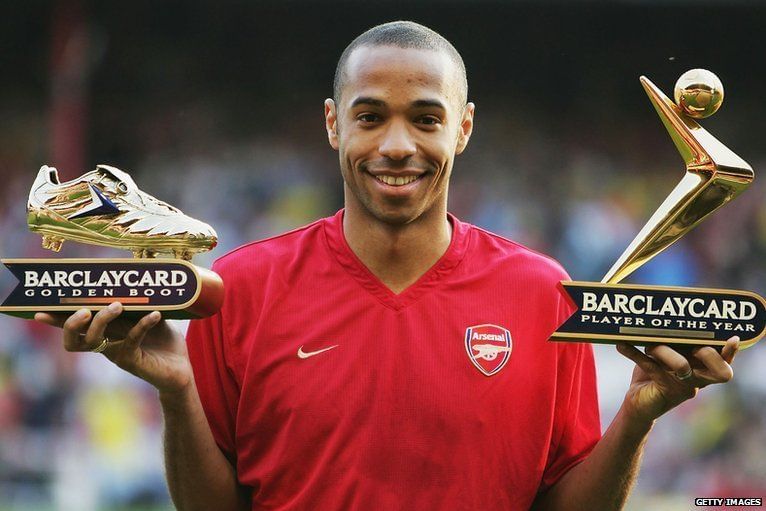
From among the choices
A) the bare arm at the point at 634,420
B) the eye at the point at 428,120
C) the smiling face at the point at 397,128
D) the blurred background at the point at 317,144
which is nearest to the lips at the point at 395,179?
the smiling face at the point at 397,128

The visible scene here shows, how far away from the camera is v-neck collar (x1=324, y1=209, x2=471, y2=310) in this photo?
282cm

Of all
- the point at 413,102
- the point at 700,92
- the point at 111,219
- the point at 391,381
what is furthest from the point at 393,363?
the point at 700,92

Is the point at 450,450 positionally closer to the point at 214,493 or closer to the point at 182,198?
the point at 214,493

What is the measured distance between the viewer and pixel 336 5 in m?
10.0

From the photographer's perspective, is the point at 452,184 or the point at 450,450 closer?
the point at 450,450

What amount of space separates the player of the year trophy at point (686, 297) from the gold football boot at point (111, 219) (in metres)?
0.80

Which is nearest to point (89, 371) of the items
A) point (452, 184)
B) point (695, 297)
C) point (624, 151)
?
point (452, 184)

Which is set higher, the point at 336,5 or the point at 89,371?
the point at 336,5

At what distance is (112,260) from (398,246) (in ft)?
2.21

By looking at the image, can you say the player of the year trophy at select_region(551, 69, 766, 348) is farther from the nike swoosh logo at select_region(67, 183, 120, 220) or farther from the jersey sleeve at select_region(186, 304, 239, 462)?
the nike swoosh logo at select_region(67, 183, 120, 220)

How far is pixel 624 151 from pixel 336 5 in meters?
2.70

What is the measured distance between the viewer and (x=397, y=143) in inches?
104

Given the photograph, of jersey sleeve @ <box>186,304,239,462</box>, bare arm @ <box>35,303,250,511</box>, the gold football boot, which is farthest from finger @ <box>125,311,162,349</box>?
jersey sleeve @ <box>186,304,239,462</box>

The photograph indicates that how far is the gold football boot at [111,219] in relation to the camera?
261 centimetres
